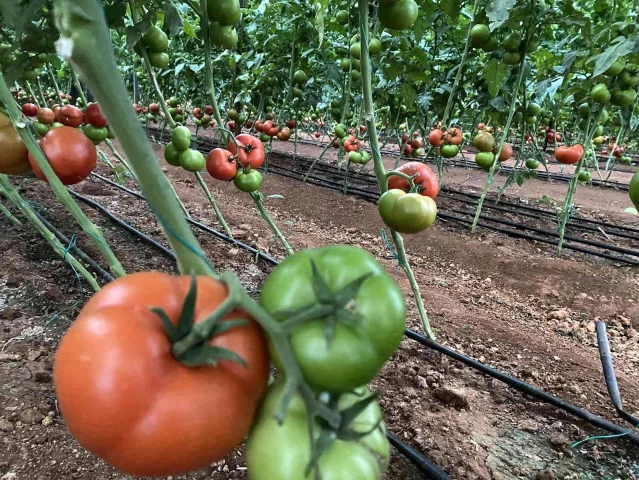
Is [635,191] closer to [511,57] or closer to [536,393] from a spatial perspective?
[536,393]

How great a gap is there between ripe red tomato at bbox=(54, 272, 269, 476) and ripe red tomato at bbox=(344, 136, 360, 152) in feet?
13.8

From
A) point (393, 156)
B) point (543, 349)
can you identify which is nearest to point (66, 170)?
point (543, 349)

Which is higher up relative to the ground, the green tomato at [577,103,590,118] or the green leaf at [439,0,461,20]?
the green leaf at [439,0,461,20]

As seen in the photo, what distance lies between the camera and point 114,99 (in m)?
0.38

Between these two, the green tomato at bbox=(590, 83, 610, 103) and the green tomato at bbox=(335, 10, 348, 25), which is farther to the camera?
the green tomato at bbox=(590, 83, 610, 103)

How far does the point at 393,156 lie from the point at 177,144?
788 cm

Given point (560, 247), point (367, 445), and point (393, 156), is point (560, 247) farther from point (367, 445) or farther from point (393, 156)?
point (393, 156)

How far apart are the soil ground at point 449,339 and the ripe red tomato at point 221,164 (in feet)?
1.80

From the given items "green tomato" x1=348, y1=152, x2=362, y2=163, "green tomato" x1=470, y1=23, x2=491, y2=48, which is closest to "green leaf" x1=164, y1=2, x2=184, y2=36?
"green tomato" x1=470, y1=23, x2=491, y2=48

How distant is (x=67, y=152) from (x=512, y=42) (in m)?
2.83

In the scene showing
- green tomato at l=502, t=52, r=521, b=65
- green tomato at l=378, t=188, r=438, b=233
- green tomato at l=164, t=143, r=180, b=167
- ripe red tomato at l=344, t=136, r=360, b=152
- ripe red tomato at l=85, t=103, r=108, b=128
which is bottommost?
ripe red tomato at l=344, t=136, r=360, b=152

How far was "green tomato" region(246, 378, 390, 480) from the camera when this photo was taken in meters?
0.37

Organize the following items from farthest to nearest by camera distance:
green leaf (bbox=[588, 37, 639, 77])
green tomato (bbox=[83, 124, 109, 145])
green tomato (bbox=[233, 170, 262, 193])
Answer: green tomato (bbox=[233, 170, 262, 193]), green tomato (bbox=[83, 124, 109, 145]), green leaf (bbox=[588, 37, 639, 77])

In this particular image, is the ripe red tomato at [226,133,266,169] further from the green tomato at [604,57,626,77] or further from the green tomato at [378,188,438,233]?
the green tomato at [604,57,626,77]
